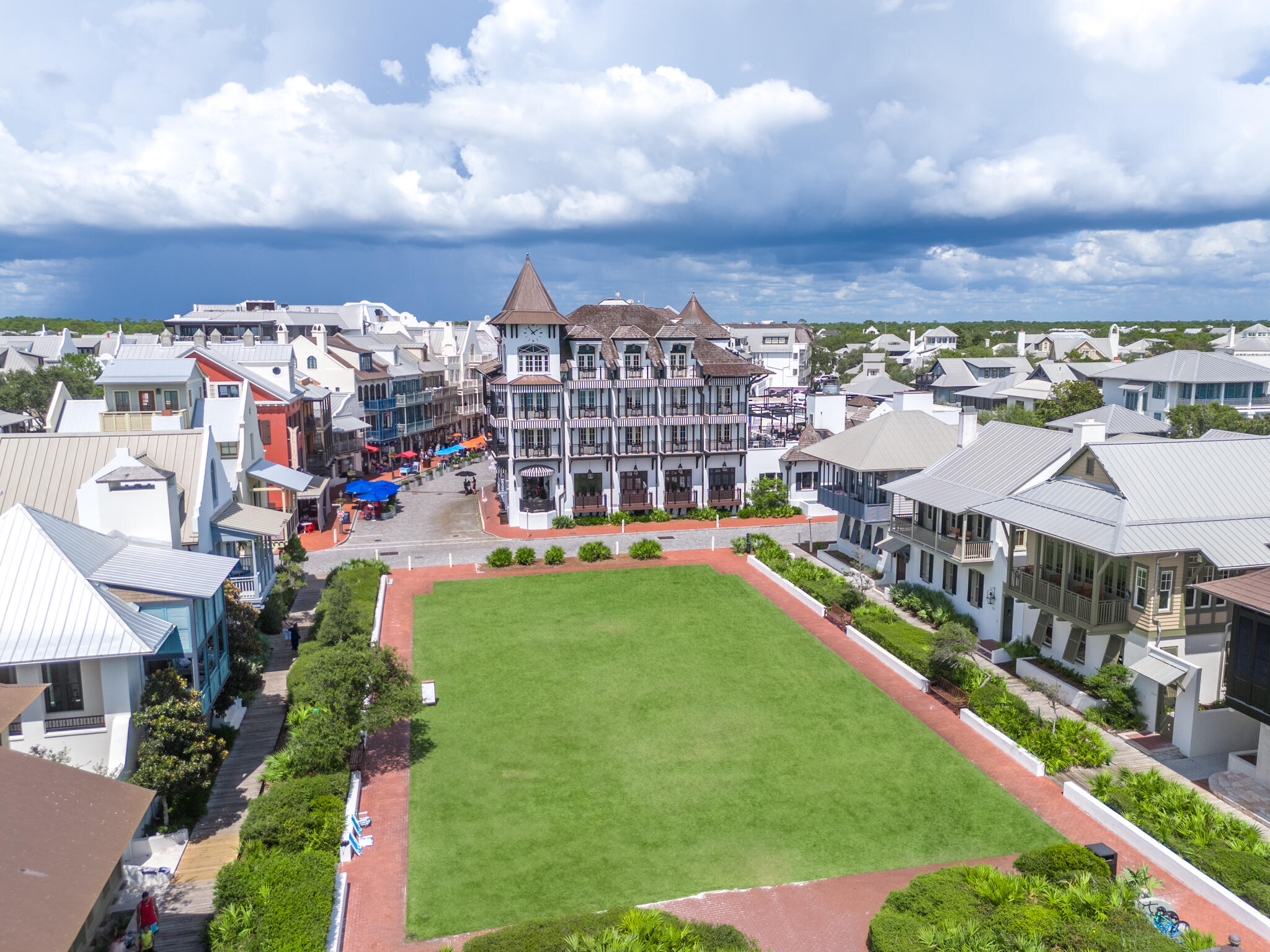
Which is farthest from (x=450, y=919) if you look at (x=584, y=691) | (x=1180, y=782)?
(x=1180, y=782)

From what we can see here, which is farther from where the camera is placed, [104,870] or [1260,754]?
[1260,754]

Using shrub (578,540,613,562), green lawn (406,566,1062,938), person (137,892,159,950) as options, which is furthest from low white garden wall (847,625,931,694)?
person (137,892,159,950)

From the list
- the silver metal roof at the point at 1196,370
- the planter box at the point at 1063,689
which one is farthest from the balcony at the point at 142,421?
the silver metal roof at the point at 1196,370

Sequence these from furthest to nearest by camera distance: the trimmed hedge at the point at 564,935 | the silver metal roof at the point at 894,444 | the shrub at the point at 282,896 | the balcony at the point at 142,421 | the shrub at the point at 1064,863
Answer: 1. the silver metal roof at the point at 894,444
2. the balcony at the point at 142,421
3. the shrub at the point at 1064,863
4. the shrub at the point at 282,896
5. the trimmed hedge at the point at 564,935

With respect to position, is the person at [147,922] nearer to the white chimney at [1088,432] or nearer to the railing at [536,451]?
the white chimney at [1088,432]

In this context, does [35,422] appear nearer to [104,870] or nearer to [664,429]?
[664,429]

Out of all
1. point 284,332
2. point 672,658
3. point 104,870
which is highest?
point 284,332

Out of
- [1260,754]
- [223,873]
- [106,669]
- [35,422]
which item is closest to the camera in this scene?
[223,873]
